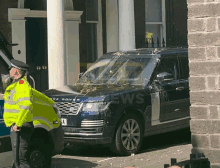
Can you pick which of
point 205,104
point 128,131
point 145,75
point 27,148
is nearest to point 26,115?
point 27,148

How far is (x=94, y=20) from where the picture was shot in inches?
698

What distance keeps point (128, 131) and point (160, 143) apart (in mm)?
1649

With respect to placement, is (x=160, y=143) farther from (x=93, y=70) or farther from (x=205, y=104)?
(x=205, y=104)

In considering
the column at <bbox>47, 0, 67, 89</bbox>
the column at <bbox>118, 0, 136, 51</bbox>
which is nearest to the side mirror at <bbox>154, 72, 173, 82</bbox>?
the column at <bbox>47, 0, 67, 89</bbox>

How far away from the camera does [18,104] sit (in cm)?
621

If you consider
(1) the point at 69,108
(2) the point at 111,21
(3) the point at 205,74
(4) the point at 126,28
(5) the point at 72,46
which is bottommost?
(1) the point at 69,108

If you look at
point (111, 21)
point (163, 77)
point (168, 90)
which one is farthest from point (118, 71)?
point (111, 21)

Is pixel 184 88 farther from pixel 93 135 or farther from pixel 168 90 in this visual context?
pixel 93 135

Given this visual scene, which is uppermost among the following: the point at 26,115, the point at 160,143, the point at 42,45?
the point at 42,45

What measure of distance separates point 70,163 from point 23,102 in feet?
9.12

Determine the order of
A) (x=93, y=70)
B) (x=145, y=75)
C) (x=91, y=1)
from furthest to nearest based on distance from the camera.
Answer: (x=91, y=1), (x=93, y=70), (x=145, y=75)

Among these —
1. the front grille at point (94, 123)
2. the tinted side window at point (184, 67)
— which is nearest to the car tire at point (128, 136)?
the front grille at point (94, 123)

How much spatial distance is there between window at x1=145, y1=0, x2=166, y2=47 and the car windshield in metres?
8.98

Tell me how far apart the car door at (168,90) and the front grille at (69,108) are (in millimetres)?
1776
